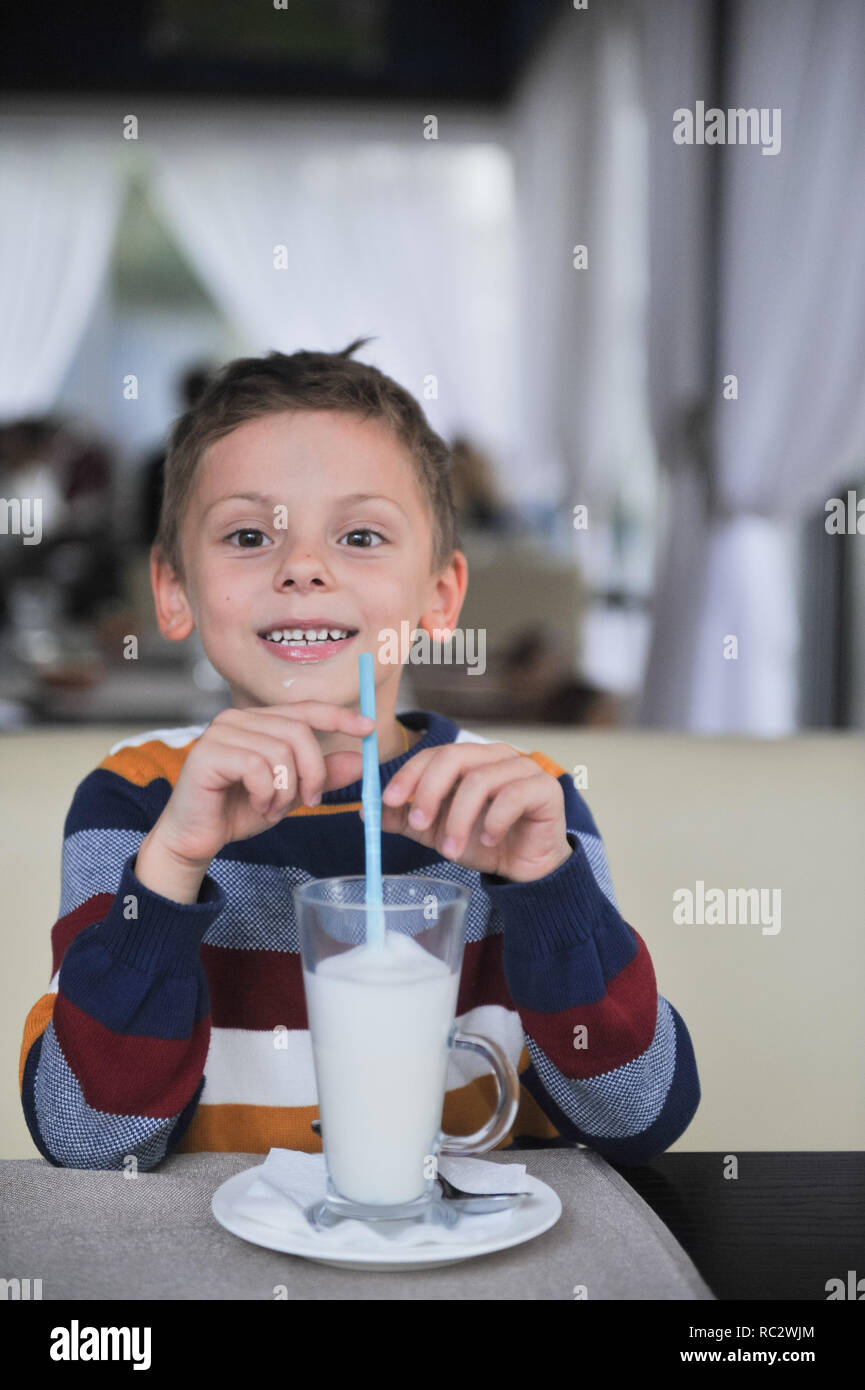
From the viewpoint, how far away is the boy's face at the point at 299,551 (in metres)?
0.63

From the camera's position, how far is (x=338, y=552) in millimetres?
639

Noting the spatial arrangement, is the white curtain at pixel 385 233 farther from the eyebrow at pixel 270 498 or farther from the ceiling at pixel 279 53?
the eyebrow at pixel 270 498

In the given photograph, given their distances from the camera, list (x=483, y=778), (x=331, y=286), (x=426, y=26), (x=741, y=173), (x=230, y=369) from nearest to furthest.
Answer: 1. (x=483, y=778)
2. (x=230, y=369)
3. (x=741, y=173)
4. (x=426, y=26)
5. (x=331, y=286)

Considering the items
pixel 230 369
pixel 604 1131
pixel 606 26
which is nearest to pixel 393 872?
pixel 604 1131

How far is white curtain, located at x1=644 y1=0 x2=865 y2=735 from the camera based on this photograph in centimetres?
240

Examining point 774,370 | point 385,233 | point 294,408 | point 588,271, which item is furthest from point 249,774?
point 385,233

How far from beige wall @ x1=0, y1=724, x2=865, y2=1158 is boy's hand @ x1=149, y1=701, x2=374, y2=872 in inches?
13.5

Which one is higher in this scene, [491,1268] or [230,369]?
[230,369]

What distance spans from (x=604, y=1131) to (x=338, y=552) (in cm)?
30

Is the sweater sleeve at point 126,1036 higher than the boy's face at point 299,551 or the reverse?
the reverse

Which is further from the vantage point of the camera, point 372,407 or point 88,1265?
point 372,407

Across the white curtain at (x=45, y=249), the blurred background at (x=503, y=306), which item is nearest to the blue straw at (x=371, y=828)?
the blurred background at (x=503, y=306)

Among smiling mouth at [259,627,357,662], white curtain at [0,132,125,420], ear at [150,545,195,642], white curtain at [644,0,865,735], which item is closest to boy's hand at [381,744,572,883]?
smiling mouth at [259,627,357,662]
